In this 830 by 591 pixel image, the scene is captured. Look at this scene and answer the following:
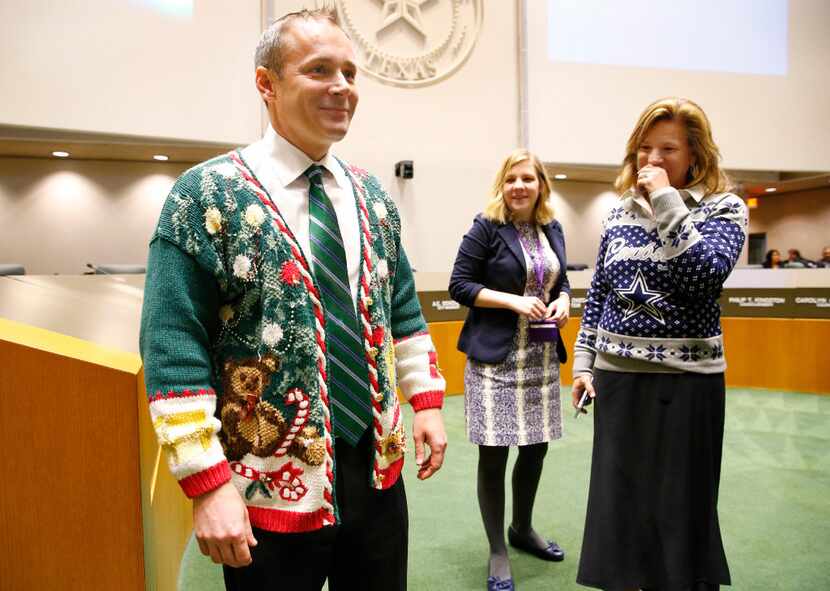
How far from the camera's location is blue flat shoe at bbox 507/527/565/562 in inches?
93.5

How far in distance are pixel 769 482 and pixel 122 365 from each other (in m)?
3.33

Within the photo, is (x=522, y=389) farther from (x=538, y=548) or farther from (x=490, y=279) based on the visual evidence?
(x=538, y=548)

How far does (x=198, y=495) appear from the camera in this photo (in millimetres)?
872

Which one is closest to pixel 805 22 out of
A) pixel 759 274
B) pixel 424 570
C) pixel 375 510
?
pixel 759 274

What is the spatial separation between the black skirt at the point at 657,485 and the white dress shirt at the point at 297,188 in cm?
87

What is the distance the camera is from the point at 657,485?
1574 millimetres

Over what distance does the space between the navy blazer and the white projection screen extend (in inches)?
210

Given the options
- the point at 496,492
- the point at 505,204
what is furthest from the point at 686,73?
the point at 496,492

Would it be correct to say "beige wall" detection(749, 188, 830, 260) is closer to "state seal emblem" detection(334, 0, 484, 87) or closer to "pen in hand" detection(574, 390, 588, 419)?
"state seal emblem" detection(334, 0, 484, 87)

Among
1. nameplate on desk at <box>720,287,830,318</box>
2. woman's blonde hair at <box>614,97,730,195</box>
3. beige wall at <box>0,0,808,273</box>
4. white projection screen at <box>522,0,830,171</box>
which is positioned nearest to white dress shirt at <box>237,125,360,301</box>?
woman's blonde hair at <box>614,97,730,195</box>

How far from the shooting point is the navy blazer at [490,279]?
2.22 metres

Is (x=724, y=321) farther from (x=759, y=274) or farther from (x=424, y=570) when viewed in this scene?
(x=424, y=570)

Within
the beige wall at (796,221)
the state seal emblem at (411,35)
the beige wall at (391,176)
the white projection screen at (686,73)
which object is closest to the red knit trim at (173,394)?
the beige wall at (391,176)

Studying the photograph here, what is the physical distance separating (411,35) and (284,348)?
642cm
